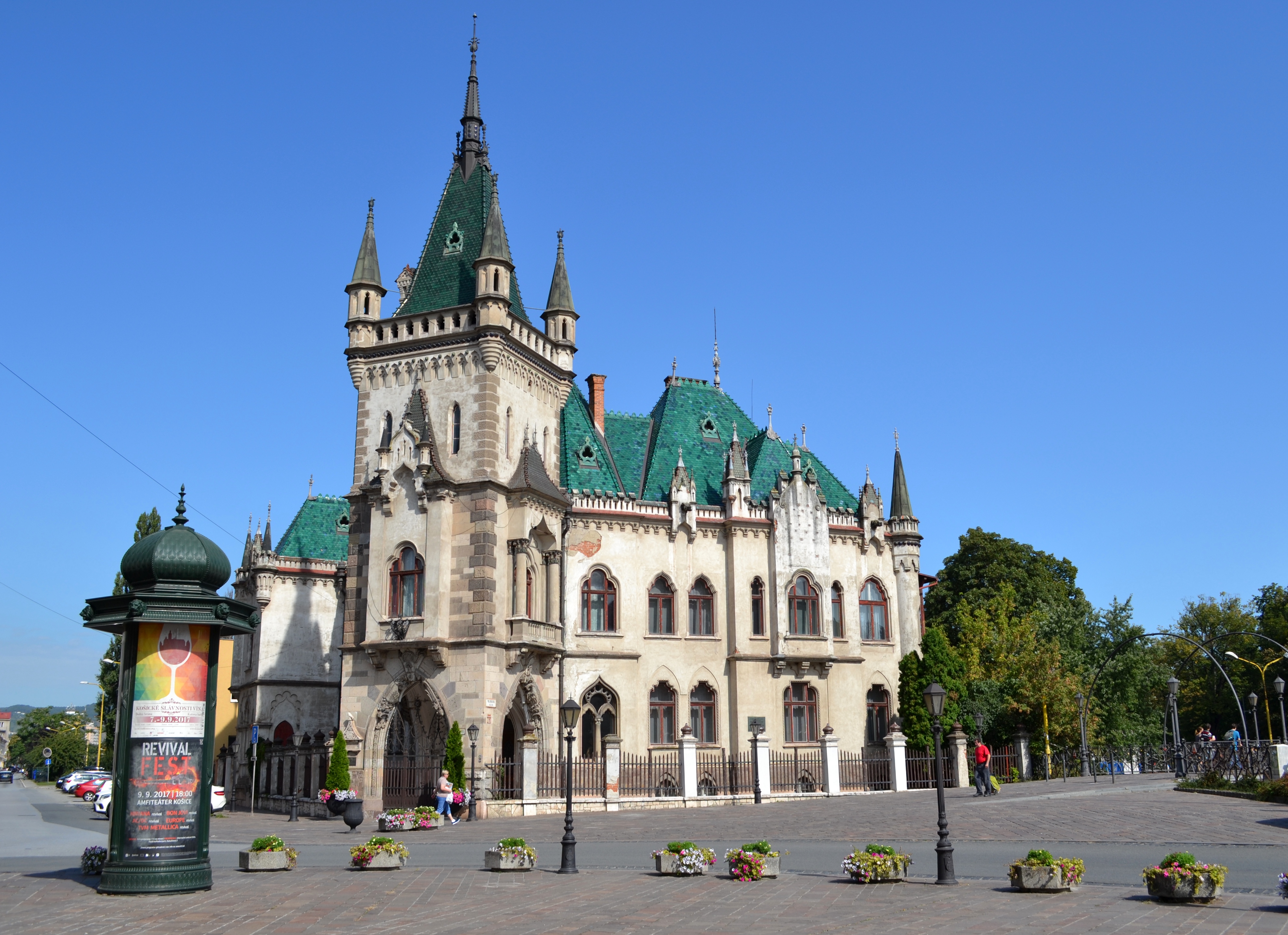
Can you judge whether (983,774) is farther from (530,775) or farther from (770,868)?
(770,868)

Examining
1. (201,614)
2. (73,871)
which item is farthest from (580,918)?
(73,871)

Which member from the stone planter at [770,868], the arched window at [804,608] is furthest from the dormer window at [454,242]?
the stone planter at [770,868]

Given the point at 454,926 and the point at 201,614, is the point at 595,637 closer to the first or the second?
the point at 201,614

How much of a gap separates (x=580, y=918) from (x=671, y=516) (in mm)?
29935

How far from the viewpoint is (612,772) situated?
115 ft

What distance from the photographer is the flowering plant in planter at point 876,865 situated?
16.9 m

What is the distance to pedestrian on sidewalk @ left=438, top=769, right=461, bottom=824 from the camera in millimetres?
31562

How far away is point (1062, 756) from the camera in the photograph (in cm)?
4350

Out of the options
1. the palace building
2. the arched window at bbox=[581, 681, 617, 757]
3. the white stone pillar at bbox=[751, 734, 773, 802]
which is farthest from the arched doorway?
the white stone pillar at bbox=[751, 734, 773, 802]

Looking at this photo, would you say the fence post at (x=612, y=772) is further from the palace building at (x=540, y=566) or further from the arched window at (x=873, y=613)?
the arched window at (x=873, y=613)

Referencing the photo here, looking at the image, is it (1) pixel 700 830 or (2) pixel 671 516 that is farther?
(2) pixel 671 516

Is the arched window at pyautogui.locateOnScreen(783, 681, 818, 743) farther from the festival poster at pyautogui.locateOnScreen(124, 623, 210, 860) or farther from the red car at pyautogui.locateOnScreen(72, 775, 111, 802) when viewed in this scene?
the red car at pyautogui.locateOnScreen(72, 775, 111, 802)

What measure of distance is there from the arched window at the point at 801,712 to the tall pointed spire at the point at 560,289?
16.8 meters

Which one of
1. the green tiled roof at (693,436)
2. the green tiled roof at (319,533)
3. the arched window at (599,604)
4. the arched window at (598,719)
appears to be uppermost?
the green tiled roof at (693,436)
